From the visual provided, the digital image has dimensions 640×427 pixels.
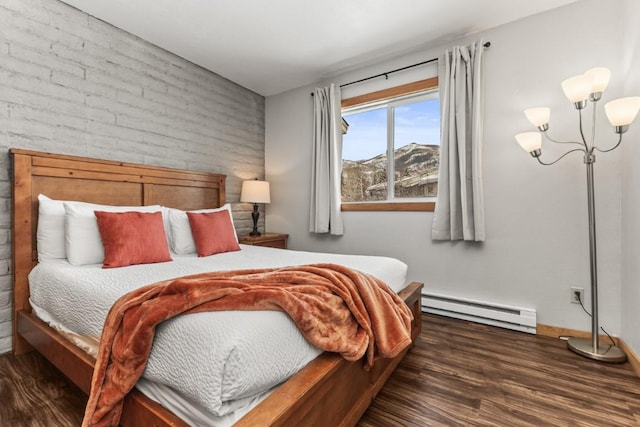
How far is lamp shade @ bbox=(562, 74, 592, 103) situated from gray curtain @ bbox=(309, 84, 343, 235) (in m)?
2.01

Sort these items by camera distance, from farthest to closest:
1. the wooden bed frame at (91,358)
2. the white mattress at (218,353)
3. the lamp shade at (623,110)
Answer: the lamp shade at (623,110) → the wooden bed frame at (91,358) → the white mattress at (218,353)

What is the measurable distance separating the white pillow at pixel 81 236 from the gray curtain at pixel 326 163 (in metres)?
2.04

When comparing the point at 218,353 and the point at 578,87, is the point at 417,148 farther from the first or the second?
the point at 218,353

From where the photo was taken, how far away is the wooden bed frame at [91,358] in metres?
0.98

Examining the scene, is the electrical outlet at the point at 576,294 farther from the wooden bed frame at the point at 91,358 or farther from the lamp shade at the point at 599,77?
the lamp shade at the point at 599,77

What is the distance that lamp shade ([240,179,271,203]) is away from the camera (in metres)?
3.58

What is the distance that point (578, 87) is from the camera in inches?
76.0

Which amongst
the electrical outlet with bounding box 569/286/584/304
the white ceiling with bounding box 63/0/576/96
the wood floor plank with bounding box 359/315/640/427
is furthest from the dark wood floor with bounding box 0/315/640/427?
the white ceiling with bounding box 63/0/576/96

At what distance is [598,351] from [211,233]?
2.87 m

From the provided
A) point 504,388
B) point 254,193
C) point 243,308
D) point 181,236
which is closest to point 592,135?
point 504,388

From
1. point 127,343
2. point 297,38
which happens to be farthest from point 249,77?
point 127,343

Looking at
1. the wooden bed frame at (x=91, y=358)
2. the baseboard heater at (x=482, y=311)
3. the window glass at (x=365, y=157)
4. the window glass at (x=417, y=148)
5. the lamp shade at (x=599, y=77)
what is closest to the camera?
the wooden bed frame at (x=91, y=358)

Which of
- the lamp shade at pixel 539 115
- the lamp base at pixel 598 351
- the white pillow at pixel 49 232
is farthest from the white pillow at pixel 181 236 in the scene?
the lamp base at pixel 598 351

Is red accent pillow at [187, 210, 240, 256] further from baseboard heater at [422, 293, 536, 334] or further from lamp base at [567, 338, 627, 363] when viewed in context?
lamp base at [567, 338, 627, 363]
